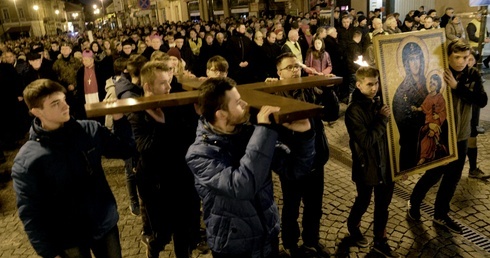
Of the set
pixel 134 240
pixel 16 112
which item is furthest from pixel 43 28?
pixel 134 240

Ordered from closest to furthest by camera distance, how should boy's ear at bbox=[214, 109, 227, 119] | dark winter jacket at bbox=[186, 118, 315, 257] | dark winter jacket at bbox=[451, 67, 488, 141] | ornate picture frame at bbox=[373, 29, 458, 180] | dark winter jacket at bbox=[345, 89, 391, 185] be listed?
dark winter jacket at bbox=[186, 118, 315, 257] < boy's ear at bbox=[214, 109, 227, 119] < dark winter jacket at bbox=[345, 89, 391, 185] < ornate picture frame at bbox=[373, 29, 458, 180] < dark winter jacket at bbox=[451, 67, 488, 141]

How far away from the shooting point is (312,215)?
3904 mm

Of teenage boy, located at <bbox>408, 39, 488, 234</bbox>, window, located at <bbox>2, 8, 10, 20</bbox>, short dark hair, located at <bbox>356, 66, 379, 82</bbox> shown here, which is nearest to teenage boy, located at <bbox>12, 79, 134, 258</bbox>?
short dark hair, located at <bbox>356, 66, 379, 82</bbox>

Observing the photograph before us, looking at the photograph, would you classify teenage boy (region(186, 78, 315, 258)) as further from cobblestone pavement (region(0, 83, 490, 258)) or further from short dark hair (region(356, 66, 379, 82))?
cobblestone pavement (region(0, 83, 490, 258))

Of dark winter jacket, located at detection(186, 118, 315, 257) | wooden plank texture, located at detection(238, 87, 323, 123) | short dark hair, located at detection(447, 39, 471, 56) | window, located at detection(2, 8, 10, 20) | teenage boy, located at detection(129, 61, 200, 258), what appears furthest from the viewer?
window, located at detection(2, 8, 10, 20)

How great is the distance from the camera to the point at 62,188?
2.58m

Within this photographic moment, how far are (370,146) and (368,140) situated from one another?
0.08 meters

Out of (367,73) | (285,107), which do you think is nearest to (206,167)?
(285,107)

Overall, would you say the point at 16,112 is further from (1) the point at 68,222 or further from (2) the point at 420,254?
(2) the point at 420,254

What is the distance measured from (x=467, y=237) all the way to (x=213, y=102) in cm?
340

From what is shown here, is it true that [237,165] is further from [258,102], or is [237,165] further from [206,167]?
[258,102]

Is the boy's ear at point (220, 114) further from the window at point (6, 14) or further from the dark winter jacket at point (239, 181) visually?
the window at point (6, 14)

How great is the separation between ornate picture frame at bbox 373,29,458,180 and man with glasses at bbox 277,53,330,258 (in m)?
0.69

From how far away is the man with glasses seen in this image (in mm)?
3658
